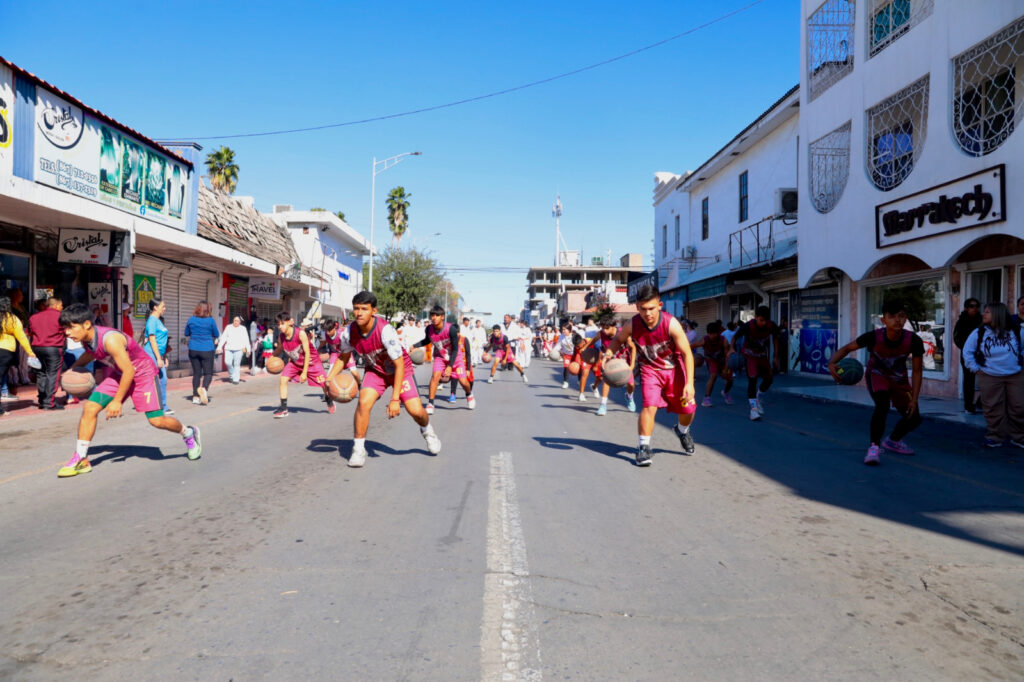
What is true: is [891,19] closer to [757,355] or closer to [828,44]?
[828,44]

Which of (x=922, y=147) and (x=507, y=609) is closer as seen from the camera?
(x=507, y=609)

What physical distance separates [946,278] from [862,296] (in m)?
3.33

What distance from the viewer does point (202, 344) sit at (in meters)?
13.2

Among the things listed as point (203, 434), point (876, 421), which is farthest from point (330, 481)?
point (876, 421)

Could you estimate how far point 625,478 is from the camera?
6840 mm

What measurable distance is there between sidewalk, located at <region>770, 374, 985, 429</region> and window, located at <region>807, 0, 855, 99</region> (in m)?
7.75

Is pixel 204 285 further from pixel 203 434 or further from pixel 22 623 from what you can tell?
pixel 22 623

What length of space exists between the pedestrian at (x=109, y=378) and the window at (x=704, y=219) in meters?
28.3

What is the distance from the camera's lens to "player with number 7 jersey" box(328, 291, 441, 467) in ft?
23.5

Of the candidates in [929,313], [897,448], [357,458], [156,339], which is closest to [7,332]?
[156,339]

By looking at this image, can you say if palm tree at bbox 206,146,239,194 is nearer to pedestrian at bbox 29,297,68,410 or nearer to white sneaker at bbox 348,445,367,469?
pedestrian at bbox 29,297,68,410

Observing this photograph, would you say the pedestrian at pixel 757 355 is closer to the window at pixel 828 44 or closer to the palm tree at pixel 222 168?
the window at pixel 828 44

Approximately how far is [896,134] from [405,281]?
127 feet

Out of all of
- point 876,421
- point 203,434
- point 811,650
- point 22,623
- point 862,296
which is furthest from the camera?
point 862,296
